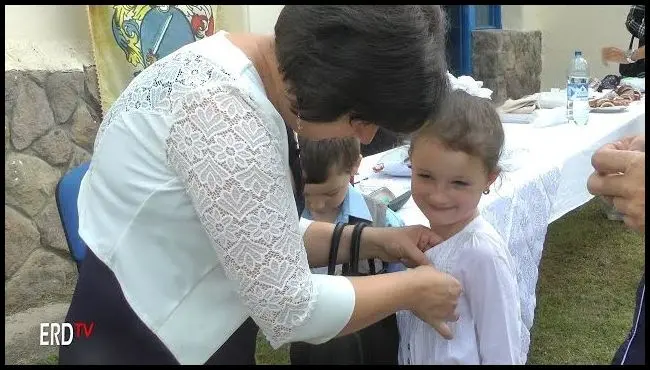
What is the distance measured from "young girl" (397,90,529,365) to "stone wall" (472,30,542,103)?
544 cm

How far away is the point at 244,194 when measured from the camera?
3.22ft

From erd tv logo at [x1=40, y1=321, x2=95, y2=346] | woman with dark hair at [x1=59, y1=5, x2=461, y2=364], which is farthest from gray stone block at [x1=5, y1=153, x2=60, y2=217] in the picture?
woman with dark hair at [x1=59, y1=5, x2=461, y2=364]

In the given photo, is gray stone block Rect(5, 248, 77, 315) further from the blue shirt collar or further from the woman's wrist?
the woman's wrist

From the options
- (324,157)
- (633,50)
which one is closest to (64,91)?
(324,157)

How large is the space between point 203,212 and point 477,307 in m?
0.64

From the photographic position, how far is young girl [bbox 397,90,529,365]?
4.33ft

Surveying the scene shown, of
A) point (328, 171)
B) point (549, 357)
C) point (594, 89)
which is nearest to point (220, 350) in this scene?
point (328, 171)

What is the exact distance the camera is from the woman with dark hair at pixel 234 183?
3.26 ft

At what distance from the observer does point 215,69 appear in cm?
104

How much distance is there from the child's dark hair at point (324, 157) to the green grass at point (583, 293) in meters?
1.20

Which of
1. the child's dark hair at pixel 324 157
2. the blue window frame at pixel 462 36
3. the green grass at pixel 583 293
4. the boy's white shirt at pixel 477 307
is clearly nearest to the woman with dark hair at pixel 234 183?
the boy's white shirt at pixel 477 307

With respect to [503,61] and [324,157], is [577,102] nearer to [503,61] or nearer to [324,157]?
[324,157]

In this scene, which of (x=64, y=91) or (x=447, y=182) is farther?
(x=64, y=91)

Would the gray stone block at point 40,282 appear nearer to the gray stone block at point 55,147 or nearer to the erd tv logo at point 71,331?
the gray stone block at point 55,147
